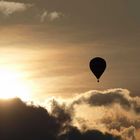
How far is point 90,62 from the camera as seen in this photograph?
139875mm

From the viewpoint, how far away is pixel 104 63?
438 ft

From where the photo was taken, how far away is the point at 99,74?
13475 centimetres

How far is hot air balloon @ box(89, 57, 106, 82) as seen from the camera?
443 feet

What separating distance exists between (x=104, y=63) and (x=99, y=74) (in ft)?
10.7

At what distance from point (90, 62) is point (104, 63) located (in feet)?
23.3

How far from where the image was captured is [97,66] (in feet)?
456

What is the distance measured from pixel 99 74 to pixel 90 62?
6.38m

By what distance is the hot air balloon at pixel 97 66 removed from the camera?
135087 millimetres
